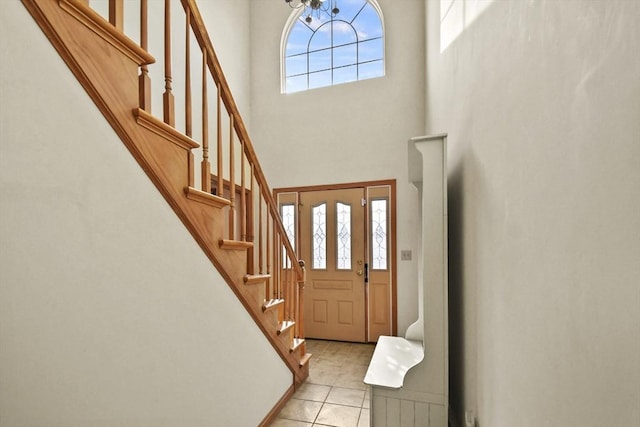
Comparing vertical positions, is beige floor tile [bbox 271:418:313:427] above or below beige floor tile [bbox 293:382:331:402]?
above

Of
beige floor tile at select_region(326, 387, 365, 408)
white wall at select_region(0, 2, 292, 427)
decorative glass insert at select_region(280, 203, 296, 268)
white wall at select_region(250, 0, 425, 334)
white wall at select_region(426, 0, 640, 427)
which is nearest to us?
white wall at select_region(426, 0, 640, 427)

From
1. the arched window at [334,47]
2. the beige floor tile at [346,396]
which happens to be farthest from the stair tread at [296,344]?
the arched window at [334,47]

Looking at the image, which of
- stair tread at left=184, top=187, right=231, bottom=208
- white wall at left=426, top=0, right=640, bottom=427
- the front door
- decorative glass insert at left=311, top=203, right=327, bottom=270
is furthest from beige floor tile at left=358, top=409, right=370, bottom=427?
decorative glass insert at left=311, top=203, right=327, bottom=270

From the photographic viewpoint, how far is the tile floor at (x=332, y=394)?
2238 mm

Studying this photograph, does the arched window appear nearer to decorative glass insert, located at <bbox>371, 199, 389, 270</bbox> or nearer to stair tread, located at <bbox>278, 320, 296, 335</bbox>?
decorative glass insert, located at <bbox>371, 199, 389, 270</bbox>

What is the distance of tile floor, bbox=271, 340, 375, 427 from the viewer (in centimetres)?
224

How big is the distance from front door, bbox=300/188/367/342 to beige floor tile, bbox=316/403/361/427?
1612 millimetres

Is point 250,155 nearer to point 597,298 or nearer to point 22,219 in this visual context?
point 22,219

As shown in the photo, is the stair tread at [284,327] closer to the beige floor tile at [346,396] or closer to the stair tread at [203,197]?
the beige floor tile at [346,396]

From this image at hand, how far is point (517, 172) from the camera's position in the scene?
101 cm

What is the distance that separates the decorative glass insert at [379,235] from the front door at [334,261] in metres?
0.14

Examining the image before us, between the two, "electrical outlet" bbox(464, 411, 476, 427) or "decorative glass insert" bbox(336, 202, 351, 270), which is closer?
"electrical outlet" bbox(464, 411, 476, 427)

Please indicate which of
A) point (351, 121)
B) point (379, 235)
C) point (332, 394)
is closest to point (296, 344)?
point (332, 394)

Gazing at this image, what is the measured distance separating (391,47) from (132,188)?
155 inches
